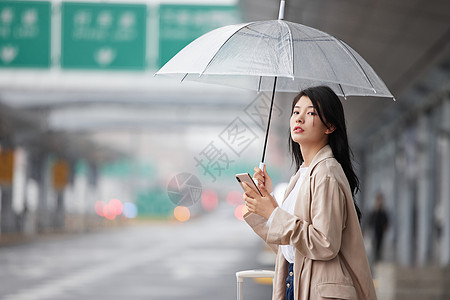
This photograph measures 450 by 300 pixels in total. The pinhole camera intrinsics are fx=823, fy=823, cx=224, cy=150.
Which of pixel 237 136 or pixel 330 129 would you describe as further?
pixel 237 136

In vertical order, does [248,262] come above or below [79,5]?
below

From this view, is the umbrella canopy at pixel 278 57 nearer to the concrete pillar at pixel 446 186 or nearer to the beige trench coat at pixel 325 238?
the beige trench coat at pixel 325 238

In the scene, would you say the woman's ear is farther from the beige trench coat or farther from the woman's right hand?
the woman's right hand

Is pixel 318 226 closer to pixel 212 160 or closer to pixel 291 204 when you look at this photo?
pixel 291 204

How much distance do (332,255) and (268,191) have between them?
0.54 m

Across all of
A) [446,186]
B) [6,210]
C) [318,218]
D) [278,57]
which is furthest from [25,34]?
[6,210]

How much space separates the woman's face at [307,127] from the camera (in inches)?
148

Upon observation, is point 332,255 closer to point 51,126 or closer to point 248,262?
point 248,262

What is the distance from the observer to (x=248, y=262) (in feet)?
76.4

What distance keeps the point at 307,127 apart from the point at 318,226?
515 millimetres

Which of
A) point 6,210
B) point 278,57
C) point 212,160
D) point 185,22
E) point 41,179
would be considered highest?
point 185,22

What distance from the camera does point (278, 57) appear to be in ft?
14.0

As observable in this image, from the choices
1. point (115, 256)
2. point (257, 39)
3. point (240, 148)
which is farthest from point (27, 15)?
point (257, 39)

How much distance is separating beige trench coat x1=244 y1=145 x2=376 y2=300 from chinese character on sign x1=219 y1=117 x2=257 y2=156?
2099 millimetres
